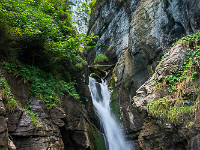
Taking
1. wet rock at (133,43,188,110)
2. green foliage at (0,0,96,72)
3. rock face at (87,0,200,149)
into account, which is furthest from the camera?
rock face at (87,0,200,149)

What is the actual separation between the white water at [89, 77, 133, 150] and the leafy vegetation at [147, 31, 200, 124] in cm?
565

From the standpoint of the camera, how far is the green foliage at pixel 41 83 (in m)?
5.54

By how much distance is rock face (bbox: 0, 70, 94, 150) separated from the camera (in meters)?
4.07

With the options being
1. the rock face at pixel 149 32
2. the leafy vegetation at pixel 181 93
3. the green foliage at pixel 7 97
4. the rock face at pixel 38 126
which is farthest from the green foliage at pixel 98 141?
the green foliage at pixel 7 97

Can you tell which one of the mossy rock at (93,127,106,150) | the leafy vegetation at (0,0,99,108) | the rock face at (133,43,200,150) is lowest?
the mossy rock at (93,127,106,150)

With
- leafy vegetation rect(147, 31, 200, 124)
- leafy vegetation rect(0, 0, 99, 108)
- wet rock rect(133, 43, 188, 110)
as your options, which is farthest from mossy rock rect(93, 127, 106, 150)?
leafy vegetation rect(147, 31, 200, 124)

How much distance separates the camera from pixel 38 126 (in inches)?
178

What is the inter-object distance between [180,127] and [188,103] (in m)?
0.71

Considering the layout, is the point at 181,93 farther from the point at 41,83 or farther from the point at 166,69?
A: the point at 41,83

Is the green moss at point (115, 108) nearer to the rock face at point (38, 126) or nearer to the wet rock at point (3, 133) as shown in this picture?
the rock face at point (38, 126)

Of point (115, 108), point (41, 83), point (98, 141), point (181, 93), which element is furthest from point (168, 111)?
point (115, 108)

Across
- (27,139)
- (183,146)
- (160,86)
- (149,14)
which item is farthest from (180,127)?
(149,14)

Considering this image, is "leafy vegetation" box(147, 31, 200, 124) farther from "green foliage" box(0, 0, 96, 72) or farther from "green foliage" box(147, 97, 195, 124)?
"green foliage" box(0, 0, 96, 72)

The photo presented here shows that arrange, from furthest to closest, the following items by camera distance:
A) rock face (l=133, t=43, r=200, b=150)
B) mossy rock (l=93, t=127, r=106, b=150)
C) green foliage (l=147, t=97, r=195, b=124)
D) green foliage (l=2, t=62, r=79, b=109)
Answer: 1. mossy rock (l=93, t=127, r=106, b=150)
2. green foliage (l=2, t=62, r=79, b=109)
3. green foliage (l=147, t=97, r=195, b=124)
4. rock face (l=133, t=43, r=200, b=150)
